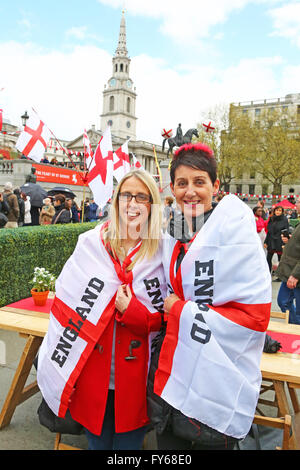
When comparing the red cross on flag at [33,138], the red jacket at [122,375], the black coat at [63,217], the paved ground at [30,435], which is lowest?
the paved ground at [30,435]

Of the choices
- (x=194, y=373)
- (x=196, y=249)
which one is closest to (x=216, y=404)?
(x=194, y=373)

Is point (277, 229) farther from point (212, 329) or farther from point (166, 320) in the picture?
point (212, 329)

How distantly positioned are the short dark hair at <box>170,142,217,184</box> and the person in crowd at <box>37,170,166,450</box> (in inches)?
11.8

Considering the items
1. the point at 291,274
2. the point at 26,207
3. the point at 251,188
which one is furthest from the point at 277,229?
the point at 251,188

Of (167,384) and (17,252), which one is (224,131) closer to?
(17,252)

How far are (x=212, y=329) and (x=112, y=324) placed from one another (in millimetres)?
612

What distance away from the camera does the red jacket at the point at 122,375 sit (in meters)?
1.88

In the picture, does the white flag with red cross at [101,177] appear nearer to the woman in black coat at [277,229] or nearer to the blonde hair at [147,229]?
the woman in black coat at [277,229]

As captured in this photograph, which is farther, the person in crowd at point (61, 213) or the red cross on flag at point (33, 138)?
the person in crowd at point (61, 213)

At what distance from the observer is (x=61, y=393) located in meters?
1.97

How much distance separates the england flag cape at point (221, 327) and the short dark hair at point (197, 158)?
22 centimetres

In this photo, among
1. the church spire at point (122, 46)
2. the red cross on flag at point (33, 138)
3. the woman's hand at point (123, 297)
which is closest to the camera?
the woman's hand at point (123, 297)

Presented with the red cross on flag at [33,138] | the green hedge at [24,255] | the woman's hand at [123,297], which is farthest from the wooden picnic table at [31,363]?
the red cross on flag at [33,138]

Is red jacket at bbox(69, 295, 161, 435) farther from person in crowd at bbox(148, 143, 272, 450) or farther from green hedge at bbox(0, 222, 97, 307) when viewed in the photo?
green hedge at bbox(0, 222, 97, 307)
